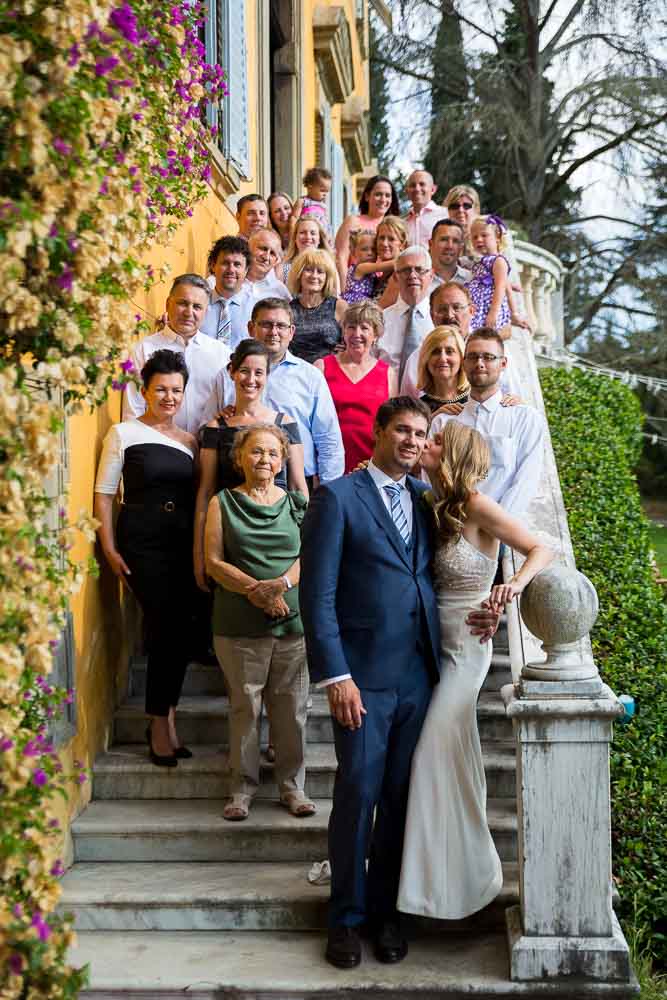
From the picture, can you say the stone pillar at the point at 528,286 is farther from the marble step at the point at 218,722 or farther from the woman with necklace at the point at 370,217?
the marble step at the point at 218,722

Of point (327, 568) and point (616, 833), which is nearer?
point (327, 568)

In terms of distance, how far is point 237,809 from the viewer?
15.8 ft

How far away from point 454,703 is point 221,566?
1217 millimetres

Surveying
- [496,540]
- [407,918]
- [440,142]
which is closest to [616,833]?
[407,918]

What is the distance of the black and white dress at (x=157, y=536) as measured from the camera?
16.7 ft

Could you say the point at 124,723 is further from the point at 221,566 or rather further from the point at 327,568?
the point at 327,568

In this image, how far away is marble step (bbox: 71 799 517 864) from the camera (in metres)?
4.75

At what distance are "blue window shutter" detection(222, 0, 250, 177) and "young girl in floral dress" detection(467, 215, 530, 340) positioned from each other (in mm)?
2234

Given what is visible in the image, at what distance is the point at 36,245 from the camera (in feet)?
8.62

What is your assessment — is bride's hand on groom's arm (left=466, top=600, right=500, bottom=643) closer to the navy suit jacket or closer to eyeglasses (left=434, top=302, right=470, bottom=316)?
the navy suit jacket

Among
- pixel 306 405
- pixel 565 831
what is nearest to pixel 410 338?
pixel 306 405

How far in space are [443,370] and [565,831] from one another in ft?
8.27

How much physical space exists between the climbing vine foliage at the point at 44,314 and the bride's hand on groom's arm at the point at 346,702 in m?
1.19

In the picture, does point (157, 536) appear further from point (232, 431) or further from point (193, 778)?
point (193, 778)
